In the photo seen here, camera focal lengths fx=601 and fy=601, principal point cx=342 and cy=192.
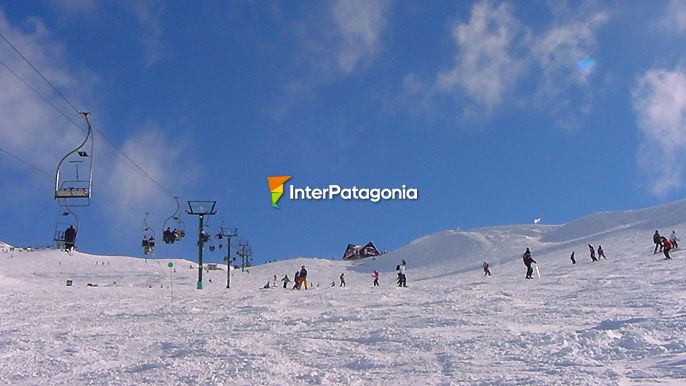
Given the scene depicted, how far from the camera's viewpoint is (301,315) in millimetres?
12812

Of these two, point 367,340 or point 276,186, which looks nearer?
point 367,340

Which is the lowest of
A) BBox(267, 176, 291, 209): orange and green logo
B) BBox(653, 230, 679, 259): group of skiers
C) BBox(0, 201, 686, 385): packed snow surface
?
BBox(0, 201, 686, 385): packed snow surface

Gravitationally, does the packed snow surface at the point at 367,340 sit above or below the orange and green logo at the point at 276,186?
below

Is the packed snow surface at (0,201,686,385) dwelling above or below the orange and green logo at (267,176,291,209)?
below

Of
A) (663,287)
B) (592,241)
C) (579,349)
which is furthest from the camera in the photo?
(592,241)

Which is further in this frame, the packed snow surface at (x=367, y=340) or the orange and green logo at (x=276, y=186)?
the orange and green logo at (x=276, y=186)

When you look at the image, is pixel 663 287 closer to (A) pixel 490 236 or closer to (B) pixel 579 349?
(B) pixel 579 349

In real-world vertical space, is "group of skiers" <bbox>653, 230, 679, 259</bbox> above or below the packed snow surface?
above

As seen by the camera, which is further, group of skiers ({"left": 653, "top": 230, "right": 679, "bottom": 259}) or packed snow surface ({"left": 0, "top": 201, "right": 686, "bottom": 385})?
group of skiers ({"left": 653, "top": 230, "right": 679, "bottom": 259})

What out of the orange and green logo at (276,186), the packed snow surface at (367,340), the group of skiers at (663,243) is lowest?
the packed snow surface at (367,340)

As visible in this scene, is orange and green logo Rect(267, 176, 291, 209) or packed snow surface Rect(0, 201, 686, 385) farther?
orange and green logo Rect(267, 176, 291, 209)

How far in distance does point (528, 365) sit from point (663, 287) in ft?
34.3

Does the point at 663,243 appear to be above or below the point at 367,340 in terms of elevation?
above

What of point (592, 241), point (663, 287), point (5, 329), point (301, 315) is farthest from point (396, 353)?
point (592, 241)
